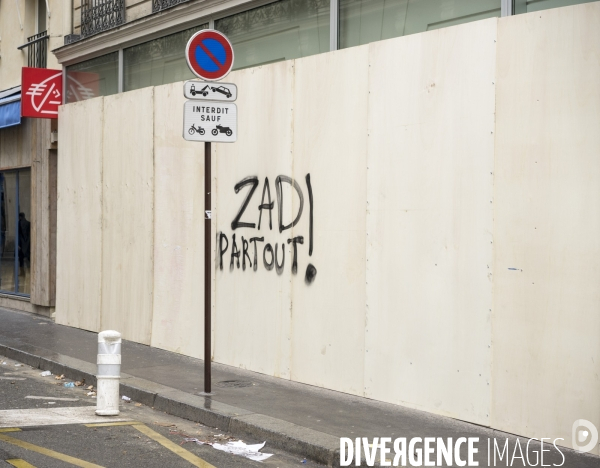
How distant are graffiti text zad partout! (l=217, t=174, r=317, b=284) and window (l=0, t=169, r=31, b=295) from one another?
672cm

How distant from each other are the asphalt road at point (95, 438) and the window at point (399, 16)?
13.0ft

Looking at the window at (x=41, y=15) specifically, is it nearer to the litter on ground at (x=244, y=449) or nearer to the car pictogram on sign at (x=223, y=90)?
the car pictogram on sign at (x=223, y=90)

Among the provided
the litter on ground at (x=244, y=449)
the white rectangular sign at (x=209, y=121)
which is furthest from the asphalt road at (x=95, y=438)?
the white rectangular sign at (x=209, y=121)

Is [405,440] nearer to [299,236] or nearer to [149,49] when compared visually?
[299,236]

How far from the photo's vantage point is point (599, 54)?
18.9 feet

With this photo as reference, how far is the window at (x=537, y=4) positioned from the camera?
6.37 meters

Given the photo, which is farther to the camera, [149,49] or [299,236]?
[149,49]

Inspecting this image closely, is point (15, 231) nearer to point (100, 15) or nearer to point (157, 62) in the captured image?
point (100, 15)

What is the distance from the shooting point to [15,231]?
50.5ft

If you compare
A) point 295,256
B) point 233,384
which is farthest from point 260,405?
point 295,256

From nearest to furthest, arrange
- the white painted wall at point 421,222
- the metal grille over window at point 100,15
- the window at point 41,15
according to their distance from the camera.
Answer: the white painted wall at point 421,222
the metal grille over window at point 100,15
the window at point 41,15

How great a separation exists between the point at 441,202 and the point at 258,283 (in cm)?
273

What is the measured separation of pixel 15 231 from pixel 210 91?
9.09 metres

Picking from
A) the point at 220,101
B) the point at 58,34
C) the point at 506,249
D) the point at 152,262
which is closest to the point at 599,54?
the point at 506,249
